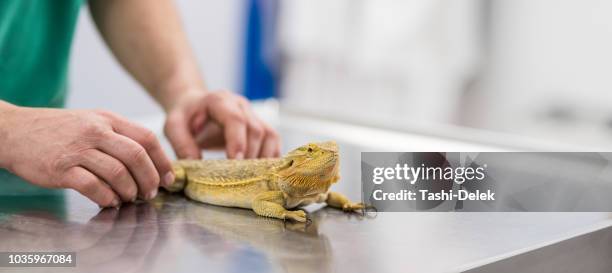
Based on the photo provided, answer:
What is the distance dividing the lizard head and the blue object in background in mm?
3327

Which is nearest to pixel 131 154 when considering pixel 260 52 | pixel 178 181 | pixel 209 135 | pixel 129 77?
pixel 178 181

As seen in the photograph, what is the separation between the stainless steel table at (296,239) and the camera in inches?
35.6

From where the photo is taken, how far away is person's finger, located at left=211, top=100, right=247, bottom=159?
1.59 m

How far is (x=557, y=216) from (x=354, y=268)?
478 millimetres

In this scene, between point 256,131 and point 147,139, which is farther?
point 256,131

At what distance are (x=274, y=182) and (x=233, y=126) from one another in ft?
1.34

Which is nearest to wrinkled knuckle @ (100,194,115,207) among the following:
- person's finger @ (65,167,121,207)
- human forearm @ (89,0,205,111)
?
person's finger @ (65,167,121,207)

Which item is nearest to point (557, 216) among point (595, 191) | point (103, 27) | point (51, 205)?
point (595, 191)

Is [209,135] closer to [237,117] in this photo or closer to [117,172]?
[237,117]

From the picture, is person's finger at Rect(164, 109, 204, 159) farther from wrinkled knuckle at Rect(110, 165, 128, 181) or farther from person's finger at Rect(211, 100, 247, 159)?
wrinkled knuckle at Rect(110, 165, 128, 181)

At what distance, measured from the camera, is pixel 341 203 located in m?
1.24

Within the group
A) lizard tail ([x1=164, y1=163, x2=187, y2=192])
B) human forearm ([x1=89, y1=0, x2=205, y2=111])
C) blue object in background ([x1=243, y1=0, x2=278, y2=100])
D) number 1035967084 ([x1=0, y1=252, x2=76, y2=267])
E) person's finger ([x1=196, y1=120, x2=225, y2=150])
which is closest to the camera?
number 1035967084 ([x1=0, y1=252, x2=76, y2=267])

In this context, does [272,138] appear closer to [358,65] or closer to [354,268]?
[354,268]

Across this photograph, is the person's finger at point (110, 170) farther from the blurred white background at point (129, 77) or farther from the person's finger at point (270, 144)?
the blurred white background at point (129, 77)
